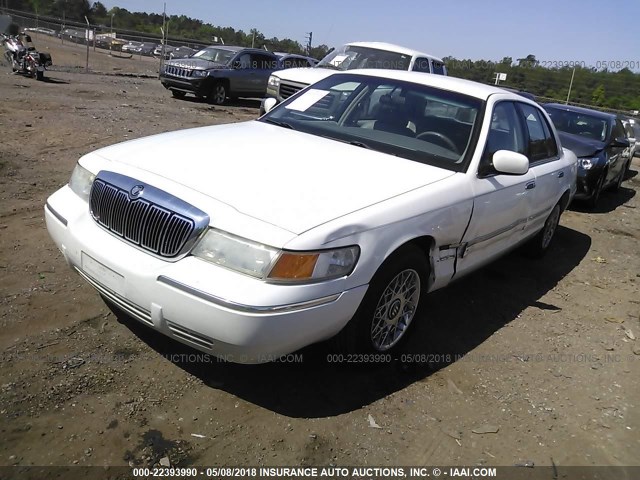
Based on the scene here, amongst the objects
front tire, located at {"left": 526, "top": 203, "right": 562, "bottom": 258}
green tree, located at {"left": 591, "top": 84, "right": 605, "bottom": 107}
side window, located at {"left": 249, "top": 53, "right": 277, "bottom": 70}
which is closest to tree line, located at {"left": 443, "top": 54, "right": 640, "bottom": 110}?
green tree, located at {"left": 591, "top": 84, "right": 605, "bottom": 107}

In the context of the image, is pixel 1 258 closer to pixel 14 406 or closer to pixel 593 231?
pixel 14 406

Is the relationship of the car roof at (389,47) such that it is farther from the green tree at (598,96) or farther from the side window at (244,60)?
the green tree at (598,96)

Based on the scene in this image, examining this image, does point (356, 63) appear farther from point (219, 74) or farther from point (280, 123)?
point (280, 123)

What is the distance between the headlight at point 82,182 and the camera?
341 cm

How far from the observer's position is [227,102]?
1762cm

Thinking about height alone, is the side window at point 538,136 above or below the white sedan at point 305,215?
above

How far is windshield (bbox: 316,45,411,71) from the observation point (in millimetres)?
11906

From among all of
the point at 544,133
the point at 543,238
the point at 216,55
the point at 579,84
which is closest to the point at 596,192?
the point at 543,238

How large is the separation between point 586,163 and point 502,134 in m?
5.29

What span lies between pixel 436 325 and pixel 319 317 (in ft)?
5.72

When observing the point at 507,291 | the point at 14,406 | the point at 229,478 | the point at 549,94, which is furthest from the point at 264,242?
the point at 549,94

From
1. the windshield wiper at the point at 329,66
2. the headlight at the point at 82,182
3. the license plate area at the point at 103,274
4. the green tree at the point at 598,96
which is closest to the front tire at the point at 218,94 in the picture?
the windshield wiper at the point at 329,66

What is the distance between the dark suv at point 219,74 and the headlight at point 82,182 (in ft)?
43.3

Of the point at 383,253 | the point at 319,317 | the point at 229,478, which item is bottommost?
the point at 229,478
